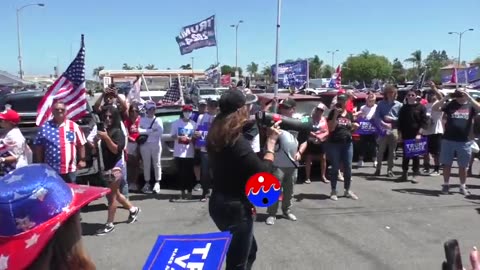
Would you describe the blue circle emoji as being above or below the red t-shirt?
above

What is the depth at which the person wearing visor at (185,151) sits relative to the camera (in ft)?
25.5

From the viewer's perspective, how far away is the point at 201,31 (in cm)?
1572

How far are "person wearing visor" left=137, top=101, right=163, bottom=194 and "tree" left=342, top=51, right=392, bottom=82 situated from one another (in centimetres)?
9184

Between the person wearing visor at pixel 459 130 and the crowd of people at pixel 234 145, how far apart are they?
2 centimetres

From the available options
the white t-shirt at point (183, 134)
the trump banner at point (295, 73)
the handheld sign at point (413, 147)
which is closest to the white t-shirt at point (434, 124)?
the handheld sign at point (413, 147)

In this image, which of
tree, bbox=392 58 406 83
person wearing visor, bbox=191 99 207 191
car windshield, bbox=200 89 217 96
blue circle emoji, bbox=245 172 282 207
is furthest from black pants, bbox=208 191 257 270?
tree, bbox=392 58 406 83

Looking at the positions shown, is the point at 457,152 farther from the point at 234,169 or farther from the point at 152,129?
the point at 234,169

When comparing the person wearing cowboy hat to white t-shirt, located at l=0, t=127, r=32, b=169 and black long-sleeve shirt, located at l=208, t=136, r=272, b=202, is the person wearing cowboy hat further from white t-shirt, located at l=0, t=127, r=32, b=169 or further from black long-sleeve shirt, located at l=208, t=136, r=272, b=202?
black long-sleeve shirt, located at l=208, t=136, r=272, b=202

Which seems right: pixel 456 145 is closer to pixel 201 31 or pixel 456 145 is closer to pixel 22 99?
pixel 22 99

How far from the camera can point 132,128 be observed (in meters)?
8.16

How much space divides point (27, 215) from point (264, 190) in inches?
69.4

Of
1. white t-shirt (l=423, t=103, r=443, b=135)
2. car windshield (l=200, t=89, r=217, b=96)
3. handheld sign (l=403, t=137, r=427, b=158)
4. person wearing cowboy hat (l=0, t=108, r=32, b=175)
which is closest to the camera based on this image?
person wearing cowboy hat (l=0, t=108, r=32, b=175)

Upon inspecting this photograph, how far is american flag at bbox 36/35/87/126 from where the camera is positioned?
22.8ft

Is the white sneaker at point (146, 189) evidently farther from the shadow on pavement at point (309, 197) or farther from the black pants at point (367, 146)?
the black pants at point (367, 146)
